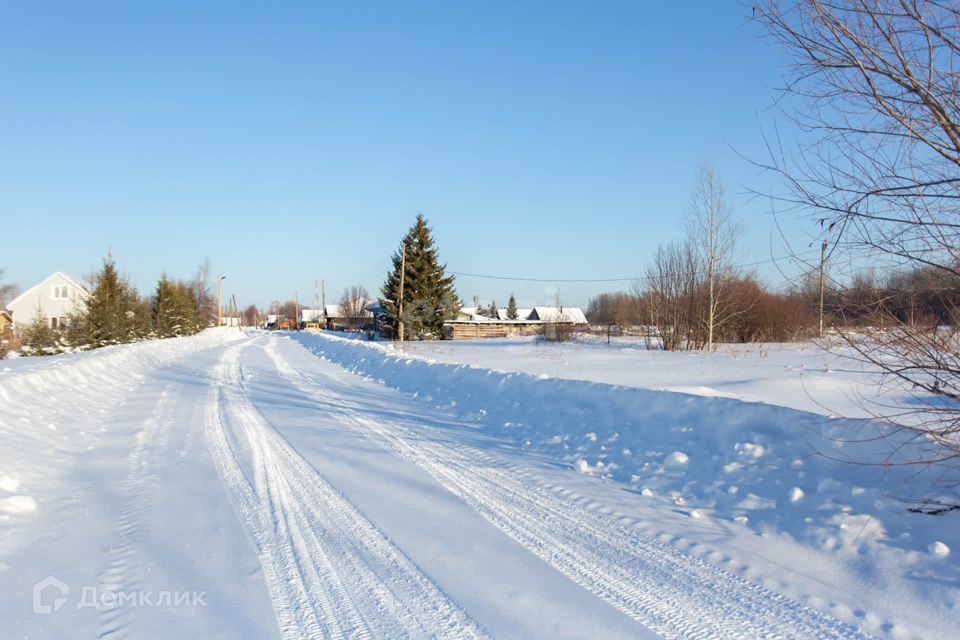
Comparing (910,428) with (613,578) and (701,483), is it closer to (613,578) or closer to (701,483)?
(701,483)

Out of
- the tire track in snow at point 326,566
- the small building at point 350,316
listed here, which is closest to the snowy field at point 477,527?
the tire track in snow at point 326,566

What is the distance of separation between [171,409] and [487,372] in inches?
251

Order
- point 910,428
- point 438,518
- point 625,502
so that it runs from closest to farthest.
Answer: point 910,428, point 438,518, point 625,502

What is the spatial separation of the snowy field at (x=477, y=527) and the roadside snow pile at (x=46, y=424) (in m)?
0.05

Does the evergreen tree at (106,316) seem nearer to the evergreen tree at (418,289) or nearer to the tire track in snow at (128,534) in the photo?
the evergreen tree at (418,289)

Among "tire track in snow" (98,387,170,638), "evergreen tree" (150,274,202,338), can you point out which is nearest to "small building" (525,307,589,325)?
"evergreen tree" (150,274,202,338)

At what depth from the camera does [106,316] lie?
32000 millimetres

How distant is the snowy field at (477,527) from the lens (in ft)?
11.5

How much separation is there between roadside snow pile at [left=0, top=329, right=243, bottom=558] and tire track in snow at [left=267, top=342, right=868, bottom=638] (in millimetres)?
4054

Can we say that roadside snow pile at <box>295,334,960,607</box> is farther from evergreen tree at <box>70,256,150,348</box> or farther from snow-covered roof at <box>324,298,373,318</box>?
snow-covered roof at <box>324,298,373,318</box>

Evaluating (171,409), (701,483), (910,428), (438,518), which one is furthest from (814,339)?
(171,409)

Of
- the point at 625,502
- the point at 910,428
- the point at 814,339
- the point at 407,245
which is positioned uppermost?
the point at 407,245

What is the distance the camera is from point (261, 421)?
31.6 feet

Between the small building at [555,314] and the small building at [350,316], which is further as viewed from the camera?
the small building at [555,314]
